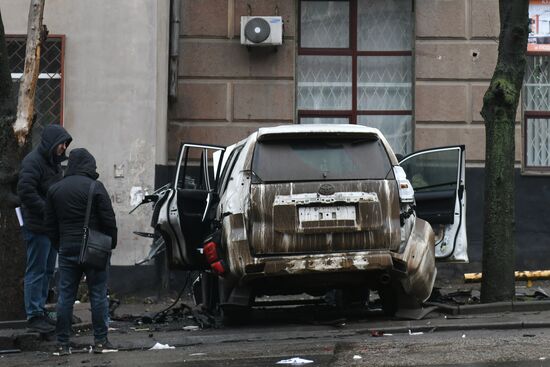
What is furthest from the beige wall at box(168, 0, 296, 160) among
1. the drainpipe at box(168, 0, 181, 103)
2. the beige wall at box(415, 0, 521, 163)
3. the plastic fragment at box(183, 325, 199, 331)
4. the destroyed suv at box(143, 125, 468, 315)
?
the destroyed suv at box(143, 125, 468, 315)

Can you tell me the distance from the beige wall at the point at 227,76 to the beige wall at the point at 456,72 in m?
1.93

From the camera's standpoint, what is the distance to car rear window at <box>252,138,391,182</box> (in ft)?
32.9

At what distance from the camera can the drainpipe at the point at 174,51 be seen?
50.7ft

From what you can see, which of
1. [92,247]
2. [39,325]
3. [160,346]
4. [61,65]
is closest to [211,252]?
[160,346]

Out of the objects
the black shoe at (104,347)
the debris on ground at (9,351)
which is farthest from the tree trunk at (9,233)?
the black shoe at (104,347)

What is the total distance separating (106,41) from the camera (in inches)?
583

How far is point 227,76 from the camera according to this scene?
1570 cm

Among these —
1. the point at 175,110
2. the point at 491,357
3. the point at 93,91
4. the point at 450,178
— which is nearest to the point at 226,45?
the point at 175,110

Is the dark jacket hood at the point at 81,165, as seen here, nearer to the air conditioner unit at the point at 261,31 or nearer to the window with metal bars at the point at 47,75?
the window with metal bars at the point at 47,75

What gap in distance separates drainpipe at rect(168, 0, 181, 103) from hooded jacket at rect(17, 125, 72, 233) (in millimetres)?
5175

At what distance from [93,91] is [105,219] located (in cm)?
554

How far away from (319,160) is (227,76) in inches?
230

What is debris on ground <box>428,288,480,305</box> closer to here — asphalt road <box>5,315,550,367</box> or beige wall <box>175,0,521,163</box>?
asphalt road <box>5,315,550,367</box>

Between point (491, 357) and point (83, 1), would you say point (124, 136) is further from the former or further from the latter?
point (491, 357)
